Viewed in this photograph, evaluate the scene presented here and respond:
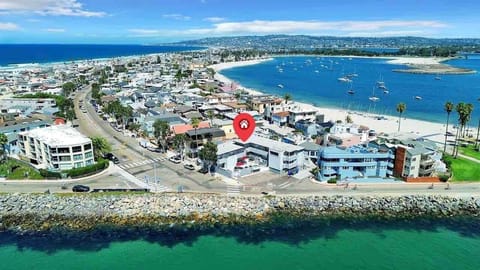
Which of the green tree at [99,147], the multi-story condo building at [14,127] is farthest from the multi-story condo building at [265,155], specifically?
the multi-story condo building at [14,127]

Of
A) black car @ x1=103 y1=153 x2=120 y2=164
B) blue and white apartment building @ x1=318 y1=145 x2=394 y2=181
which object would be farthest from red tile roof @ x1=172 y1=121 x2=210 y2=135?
blue and white apartment building @ x1=318 y1=145 x2=394 y2=181

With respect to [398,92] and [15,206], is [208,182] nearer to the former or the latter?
[15,206]

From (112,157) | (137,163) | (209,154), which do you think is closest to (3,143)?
(112,157)

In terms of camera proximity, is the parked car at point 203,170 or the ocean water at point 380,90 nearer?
the parked car at point 203,170

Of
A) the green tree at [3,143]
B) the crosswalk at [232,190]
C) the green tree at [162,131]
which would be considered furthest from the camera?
the green tree at [162,131]

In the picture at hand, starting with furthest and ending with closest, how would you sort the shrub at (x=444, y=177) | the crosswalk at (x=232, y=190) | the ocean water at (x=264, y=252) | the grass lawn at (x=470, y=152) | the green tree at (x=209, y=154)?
the grass lawn at (x=470, y=152) → the green tree at (x=209, y=154) → the shrub at (x=444, y=177) → the crosswalk at (x=232, y=190) → the ocean water at (x=264, y=252)

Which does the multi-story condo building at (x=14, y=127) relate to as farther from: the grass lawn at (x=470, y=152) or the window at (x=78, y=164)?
the grass lawn at (x=470, y=152)
